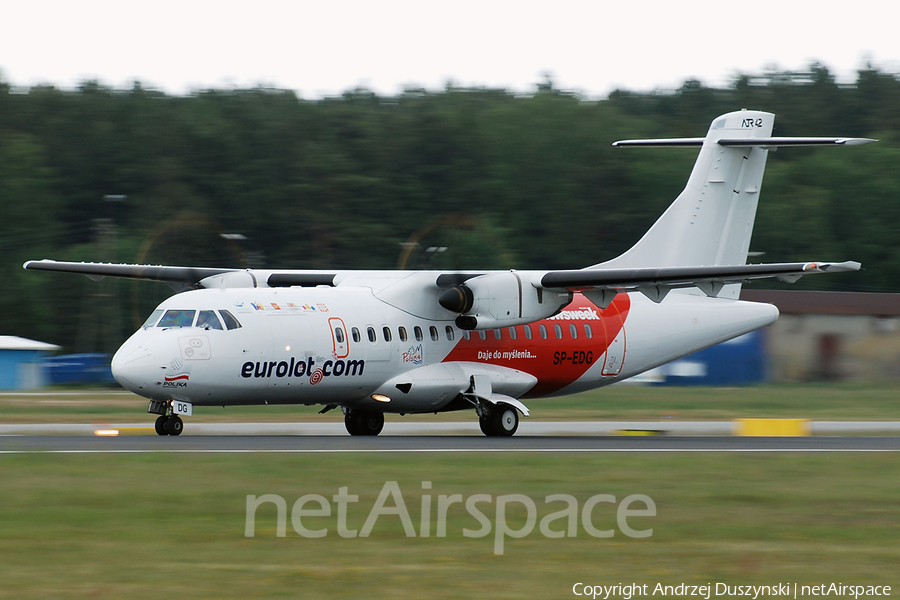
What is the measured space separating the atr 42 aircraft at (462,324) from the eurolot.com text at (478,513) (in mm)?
6865

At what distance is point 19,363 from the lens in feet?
139

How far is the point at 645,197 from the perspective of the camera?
74.5 metres

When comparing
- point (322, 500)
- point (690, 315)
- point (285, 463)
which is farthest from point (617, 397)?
point (322, 500)

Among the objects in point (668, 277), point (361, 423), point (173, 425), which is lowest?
point (361, 423)

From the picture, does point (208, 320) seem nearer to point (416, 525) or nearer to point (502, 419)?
point (502, 419)

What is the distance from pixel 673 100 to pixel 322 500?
83.9m

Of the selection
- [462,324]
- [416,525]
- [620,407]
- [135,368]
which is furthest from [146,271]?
[620,407]

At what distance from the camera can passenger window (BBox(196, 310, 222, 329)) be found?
1938 centimetres

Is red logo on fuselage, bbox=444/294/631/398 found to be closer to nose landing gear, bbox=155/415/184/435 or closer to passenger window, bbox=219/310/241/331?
passenger window, bbox=219/310/241/331

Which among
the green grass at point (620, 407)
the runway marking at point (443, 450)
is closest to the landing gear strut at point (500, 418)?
the runway marking at point (443, 450)

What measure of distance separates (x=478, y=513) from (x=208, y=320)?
8779mm

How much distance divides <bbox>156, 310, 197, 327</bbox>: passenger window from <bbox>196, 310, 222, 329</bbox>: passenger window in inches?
5.4

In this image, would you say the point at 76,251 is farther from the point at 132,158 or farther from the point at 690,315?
the point at 690,315

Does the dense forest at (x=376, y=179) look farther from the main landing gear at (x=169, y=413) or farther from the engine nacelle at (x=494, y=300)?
the main landing gear at (x=169, y=413)
